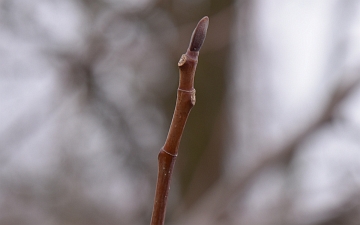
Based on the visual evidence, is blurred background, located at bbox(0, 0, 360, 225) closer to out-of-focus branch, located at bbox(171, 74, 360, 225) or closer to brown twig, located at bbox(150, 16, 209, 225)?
out-of-focus branch, located at bbox(171, 74, 360, 225)

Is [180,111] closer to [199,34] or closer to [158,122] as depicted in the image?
[199,34]

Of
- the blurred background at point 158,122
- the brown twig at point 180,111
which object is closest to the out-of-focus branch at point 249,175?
the blurred background at point 158,122

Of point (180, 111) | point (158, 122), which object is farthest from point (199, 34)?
point (158, 122)

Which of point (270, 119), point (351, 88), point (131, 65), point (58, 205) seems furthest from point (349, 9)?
point (58, 205)

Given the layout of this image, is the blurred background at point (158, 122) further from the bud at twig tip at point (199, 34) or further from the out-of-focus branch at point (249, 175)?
the bud at twig tip at point (199, 34)

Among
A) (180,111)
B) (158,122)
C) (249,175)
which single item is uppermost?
(158,122)

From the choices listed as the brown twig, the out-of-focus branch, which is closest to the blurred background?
the out-of-focus branch
